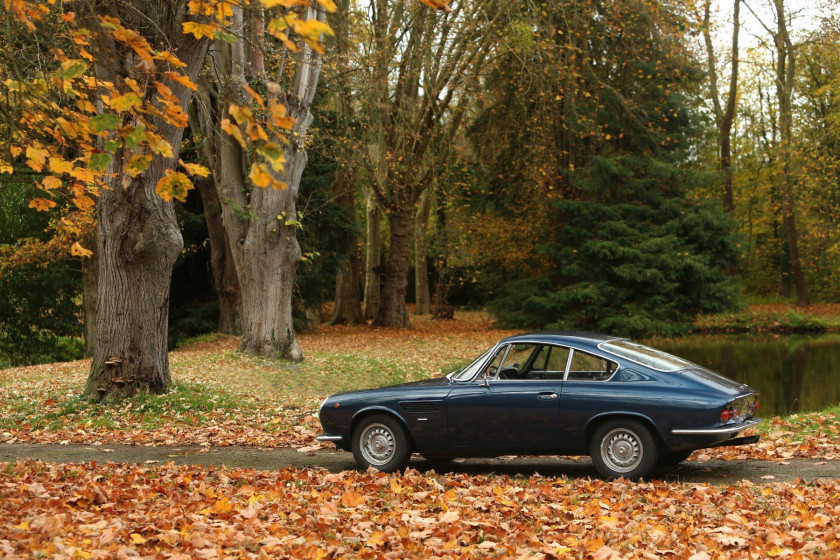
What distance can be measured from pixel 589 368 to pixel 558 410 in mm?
561

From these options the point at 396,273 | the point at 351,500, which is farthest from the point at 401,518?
the point at 396,273

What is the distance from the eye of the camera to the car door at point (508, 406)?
905 cm

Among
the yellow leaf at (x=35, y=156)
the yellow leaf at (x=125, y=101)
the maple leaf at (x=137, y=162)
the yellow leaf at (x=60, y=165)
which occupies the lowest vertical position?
the maple leaf at (x=137, y=162)

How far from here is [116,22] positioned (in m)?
6.23

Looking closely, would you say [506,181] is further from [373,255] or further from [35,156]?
[35,156]

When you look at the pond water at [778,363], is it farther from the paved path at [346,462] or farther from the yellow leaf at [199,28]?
the yellow leaf at [199,28]

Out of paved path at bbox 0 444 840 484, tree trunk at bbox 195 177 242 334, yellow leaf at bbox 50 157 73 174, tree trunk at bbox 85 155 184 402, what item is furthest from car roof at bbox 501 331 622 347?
tree trunk at bbox 195 177 242 334

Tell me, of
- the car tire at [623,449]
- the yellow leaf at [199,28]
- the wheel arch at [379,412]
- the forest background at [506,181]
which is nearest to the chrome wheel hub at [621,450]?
the car tire at [623,449]

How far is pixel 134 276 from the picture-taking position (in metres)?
14.8

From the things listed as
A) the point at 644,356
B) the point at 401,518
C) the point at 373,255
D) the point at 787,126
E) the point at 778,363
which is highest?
the point at 787,126

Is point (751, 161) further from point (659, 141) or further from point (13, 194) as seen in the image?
point (13, 194)

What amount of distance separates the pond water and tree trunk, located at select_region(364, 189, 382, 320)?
14.3 metres

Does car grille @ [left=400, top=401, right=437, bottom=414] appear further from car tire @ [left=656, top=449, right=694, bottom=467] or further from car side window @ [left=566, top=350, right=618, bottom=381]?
car tire @ [left=656, top=449, right=694, bottom=467]

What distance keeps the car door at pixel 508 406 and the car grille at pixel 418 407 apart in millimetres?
A: 188
